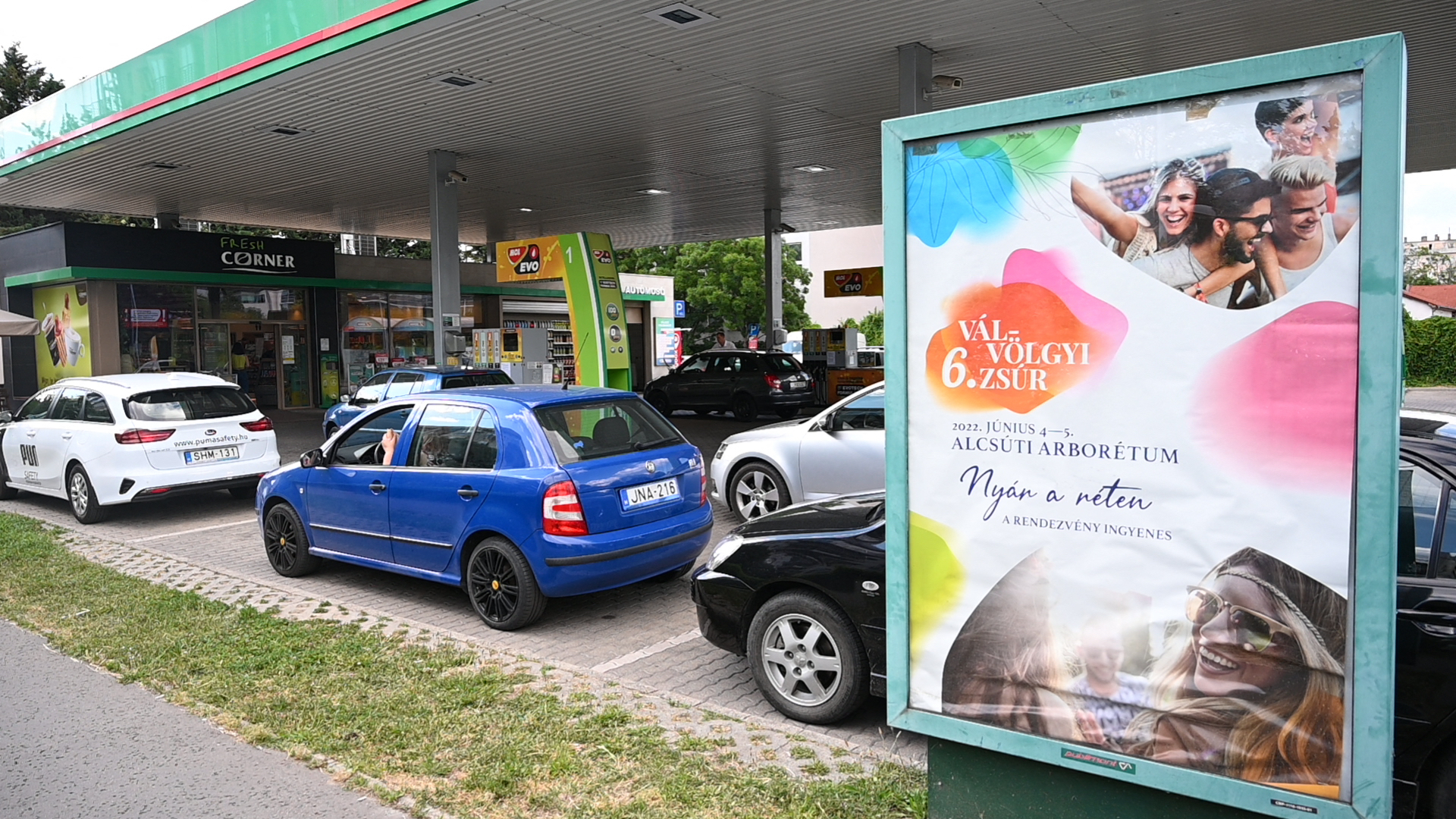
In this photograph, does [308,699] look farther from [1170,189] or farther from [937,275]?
[1170,189]

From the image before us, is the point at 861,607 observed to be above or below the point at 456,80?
below

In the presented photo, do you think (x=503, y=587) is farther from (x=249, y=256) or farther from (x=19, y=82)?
(x=19, y=82)

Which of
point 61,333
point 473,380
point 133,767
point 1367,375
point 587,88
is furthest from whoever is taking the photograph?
point 61,333

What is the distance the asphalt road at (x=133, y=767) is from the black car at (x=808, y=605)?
1.86 meters

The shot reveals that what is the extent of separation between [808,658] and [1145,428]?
2.35m

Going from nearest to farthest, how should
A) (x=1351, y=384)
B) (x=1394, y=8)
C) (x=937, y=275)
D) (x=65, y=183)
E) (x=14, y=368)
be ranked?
1. (x=1351, y=384)
2. (x=937, y=275)
3. (x=1394, y=8)
4. (x=65, y=183)
5. (x=14, y=368)

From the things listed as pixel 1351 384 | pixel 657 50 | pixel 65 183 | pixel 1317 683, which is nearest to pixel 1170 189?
pixel 1351 384

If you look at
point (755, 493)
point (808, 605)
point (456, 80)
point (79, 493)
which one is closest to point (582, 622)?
point (808, 605)

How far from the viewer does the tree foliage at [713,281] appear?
46281 mm

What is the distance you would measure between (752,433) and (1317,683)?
7413mm

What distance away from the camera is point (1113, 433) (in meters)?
2.78

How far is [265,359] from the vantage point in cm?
2412

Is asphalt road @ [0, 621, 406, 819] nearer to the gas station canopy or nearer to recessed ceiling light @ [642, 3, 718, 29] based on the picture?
the gas station canopy

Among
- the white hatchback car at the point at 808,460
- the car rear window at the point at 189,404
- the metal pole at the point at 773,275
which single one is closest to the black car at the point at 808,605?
the white hatchback car at the point at 808,460
